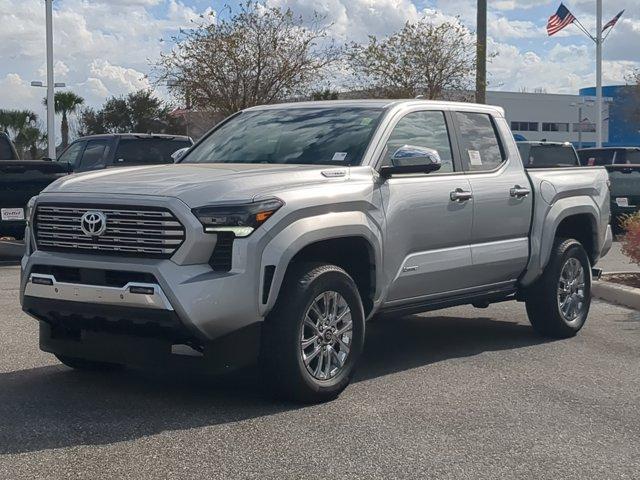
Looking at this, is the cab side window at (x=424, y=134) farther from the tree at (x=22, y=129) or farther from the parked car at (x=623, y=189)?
the tree at (x=22, y=129)

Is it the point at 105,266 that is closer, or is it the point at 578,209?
the point at 105,266

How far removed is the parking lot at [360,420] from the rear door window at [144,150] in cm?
829

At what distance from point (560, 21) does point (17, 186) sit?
23.9 metres

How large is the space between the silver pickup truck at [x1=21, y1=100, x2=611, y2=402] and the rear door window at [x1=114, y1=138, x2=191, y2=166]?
8.47m

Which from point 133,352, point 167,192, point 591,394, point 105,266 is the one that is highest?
point 167,192

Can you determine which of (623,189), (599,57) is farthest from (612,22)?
(623,189)

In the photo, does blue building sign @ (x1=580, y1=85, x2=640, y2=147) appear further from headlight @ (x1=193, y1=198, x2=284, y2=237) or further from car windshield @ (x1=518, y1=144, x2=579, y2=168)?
headlight @ (x1=193, y1=198, x2=284, y2=237)

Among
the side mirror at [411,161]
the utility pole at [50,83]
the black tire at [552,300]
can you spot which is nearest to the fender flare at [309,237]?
the side mirror at [411,161]

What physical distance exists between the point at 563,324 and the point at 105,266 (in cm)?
436

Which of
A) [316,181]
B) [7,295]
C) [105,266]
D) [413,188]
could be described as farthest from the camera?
[7,295]

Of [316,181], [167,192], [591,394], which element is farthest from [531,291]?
[167,192]

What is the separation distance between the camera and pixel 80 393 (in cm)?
641

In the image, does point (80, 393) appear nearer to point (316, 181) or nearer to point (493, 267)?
point (316, 181)

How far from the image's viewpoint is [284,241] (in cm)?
589
